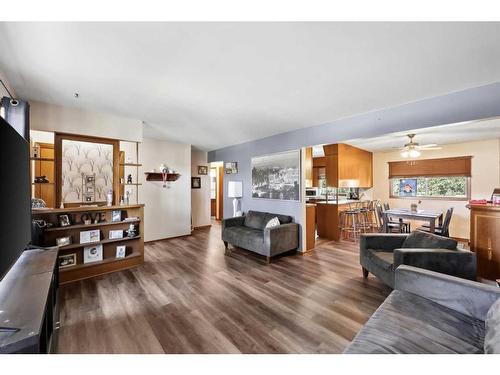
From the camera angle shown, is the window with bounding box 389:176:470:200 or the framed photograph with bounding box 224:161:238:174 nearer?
the window with bounding box 389:176:470:200

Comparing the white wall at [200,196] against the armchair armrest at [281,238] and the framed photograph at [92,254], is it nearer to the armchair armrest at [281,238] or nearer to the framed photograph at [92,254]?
the framed photograph at [92,254]

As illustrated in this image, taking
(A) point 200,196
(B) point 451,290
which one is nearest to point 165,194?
(A) point 200,196

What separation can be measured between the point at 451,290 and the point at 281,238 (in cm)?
241

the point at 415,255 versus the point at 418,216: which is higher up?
the point at 418,216

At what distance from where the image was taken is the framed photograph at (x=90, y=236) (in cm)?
309

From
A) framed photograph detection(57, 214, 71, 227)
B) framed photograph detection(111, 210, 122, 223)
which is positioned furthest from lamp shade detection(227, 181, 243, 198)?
framed photograph detection(57, 214, 71, 227)

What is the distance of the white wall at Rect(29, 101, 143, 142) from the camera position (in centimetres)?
292

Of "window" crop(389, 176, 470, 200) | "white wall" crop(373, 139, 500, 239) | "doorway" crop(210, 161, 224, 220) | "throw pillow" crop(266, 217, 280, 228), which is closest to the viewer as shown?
"throw pillow" crop(266, 217, 280, 228)

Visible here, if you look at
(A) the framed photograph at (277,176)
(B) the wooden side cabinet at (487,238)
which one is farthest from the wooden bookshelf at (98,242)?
(B) the wooden side cabinet at (487,238)

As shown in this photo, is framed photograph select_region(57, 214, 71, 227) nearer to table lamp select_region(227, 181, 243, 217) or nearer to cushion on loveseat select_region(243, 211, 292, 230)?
cushion on loveseat select_region(243, 211, 292, 230)

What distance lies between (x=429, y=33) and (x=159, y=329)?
3229mm

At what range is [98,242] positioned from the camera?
3162mm

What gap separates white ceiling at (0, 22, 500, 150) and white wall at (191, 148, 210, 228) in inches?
133

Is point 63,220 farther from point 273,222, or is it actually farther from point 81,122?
point 273,222
